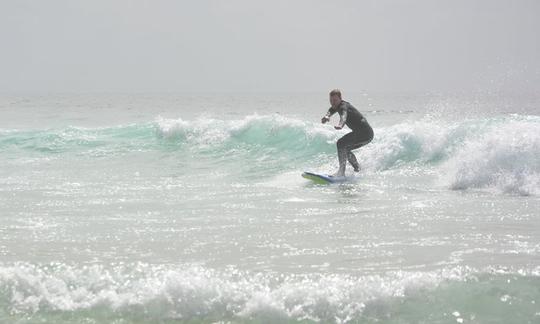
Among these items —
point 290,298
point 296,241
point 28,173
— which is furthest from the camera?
point 28,173

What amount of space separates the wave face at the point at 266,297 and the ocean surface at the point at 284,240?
0.01 metres

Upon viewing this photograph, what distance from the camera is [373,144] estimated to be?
634 inches

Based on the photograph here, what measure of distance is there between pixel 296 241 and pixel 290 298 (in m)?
1.97

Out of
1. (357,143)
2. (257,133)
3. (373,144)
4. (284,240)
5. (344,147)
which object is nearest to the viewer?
(284,240)

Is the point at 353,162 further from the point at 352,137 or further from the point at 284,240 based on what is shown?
the point at 284,240

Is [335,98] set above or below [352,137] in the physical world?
above

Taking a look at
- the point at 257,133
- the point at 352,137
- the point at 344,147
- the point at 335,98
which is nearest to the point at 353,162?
the point at 344,147

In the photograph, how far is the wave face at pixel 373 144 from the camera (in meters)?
11.6

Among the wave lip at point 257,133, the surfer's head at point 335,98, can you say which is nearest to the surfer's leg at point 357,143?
the surfer's head at point 335,98

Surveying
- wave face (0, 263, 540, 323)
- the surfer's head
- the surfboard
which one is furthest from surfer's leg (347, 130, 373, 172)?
wave face (0, 263, 540, 323)

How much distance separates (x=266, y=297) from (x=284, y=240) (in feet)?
6.67

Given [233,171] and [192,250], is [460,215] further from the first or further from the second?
[233,171]

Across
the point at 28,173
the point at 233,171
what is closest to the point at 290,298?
the point at 233,171

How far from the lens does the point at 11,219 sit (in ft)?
28.0
